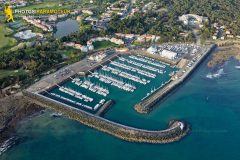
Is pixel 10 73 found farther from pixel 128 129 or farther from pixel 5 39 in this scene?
pixel 128 129

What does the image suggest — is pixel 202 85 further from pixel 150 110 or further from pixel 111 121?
pixel 111 121

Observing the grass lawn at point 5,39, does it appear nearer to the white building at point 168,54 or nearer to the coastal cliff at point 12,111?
the coastal cliff at point 12,111

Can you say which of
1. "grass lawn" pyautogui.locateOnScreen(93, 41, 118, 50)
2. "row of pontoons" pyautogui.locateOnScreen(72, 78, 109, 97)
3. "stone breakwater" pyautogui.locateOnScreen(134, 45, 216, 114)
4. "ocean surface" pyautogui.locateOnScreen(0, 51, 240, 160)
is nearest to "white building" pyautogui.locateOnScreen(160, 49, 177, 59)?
"stone breakwater" pyautogui.locateOnScreen(134, 45, 216, 114)

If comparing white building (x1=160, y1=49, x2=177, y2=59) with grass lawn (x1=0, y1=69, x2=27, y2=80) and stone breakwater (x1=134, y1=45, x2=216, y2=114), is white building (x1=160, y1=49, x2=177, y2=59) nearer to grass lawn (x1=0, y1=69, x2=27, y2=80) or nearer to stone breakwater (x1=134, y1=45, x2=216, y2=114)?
stone breakwater (x1=134, y1=45, x2=216, y2=114)

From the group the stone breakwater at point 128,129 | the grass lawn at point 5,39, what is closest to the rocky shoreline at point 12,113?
the stone breakwater at point 128,129

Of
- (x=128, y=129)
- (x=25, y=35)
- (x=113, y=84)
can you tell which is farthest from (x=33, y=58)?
(x=128, y=129)
